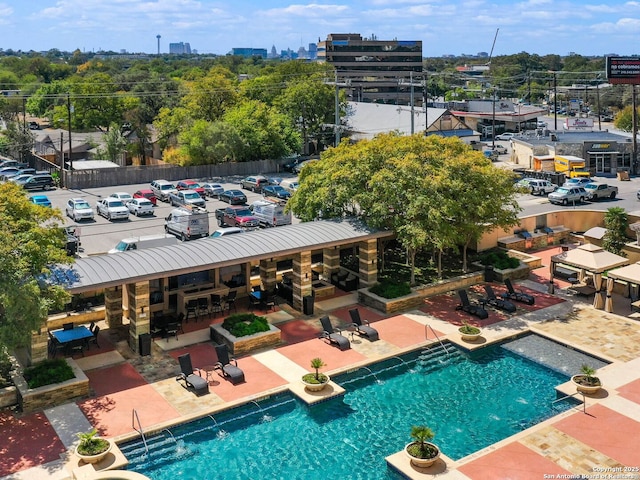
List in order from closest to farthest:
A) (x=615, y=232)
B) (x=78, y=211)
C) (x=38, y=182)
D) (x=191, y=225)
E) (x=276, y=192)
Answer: (x=615, y=232) < (x=191, y=225) < (x=78, y=211) < (x=276, y=192) < (x=38, y=182)

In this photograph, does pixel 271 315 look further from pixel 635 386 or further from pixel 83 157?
pixel 83 157

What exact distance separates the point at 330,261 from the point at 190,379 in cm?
1260

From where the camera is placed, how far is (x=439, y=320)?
29406 millimetres

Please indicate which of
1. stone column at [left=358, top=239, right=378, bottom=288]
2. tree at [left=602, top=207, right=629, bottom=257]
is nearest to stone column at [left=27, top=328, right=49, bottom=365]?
stone column at [left=358, top=239, right=378, bottom=288]

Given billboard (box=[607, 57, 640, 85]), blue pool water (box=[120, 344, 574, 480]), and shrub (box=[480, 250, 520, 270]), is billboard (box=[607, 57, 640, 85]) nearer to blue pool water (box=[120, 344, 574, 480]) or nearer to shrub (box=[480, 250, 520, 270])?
shrub (box=[480, 250, 520, 270])

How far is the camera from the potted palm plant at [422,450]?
59.0 ft

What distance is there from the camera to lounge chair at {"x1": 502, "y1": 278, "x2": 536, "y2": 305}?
31422mm

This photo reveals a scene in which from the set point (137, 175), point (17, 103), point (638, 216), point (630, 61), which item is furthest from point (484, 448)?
point (17, 103)

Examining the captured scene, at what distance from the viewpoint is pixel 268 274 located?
3194cm

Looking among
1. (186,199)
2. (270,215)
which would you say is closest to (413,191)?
(270,215)

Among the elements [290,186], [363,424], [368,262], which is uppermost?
[290,186]

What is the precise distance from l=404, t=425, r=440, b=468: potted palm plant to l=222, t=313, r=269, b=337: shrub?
9.53m

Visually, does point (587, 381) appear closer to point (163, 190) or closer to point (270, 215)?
point (270, 215)

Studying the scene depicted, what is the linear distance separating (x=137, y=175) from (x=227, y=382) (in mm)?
45889
